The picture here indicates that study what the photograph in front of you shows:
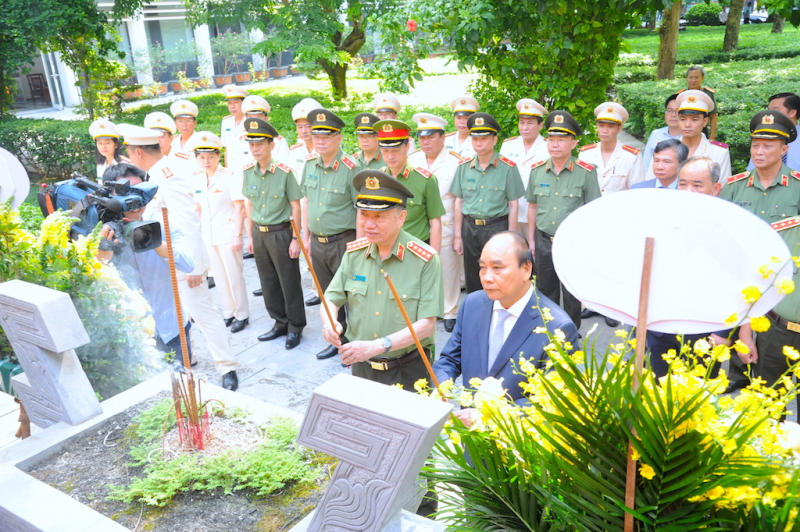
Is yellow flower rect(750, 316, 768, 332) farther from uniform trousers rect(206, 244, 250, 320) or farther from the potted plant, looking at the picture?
the potted plant

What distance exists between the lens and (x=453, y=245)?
629 centimetres

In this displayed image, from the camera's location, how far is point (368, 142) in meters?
6.25

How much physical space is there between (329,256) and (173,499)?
3.41m

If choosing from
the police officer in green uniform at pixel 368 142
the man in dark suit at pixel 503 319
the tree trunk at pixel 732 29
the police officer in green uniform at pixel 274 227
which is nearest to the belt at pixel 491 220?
the police officer in green uniform at pixel 368 142

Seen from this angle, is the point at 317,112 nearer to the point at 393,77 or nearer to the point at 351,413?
the point at 393,77

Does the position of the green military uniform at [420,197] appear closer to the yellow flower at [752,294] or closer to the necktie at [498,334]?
the necktie at [498,334]

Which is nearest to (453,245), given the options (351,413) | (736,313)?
(351,413)

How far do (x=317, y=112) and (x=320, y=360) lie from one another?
2208 millimetres

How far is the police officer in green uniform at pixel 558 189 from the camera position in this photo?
5508mm

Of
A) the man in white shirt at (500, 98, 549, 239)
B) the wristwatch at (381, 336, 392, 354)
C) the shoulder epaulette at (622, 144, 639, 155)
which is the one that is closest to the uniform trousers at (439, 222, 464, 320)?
the man in white shirt at (500, 98, 549, 239)

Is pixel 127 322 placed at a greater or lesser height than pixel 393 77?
lesser

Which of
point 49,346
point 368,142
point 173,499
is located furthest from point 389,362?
point 368,142

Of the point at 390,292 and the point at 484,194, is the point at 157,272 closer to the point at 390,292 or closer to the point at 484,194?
the point at 390,292

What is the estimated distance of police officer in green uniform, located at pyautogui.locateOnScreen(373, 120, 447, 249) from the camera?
216 inches
